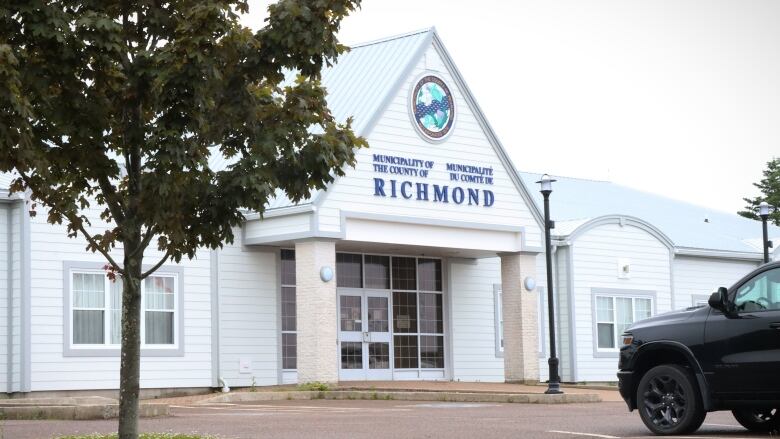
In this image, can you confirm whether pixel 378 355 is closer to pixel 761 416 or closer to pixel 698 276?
pixel 698 276

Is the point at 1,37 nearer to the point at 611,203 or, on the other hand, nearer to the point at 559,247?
the point at 559,247

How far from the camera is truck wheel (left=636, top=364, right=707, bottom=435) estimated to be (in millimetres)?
14133

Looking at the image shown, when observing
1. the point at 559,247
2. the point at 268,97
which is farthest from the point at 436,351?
the point at 268,97

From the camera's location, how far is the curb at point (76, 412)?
18.9 metres

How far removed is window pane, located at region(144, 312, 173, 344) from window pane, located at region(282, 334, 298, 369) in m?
3.20

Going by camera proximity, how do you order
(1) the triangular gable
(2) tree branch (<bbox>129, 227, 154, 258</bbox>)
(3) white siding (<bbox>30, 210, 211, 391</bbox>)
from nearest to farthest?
(2) tree branch (<bbox>129, 227, 154, 258</bbox>), (3) white siding (<bbox>30, 210, 211, 391</bbox>), (1) the triangular gable

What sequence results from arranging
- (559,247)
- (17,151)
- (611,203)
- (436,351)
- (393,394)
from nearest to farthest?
1. (17,151)
2. (393,394)
3. (436,351)
4. (559,247)
5. (611,203)

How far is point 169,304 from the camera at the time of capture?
27672 millimetres

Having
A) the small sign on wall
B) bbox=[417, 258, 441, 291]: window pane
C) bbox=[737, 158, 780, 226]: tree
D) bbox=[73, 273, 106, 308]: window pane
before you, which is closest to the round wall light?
bbox=[73, 273, 106, 308]: window pane

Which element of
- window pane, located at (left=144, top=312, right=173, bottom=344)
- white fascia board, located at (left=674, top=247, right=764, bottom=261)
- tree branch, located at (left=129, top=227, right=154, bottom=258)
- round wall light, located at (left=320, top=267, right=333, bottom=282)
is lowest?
window pane, located at (left=144, top=312, right=173, bottom=344)

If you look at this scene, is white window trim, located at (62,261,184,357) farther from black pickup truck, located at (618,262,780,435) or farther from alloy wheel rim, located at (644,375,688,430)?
alloy wheel rim, located at (644,375,688,430)

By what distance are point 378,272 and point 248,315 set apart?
4.36 metres

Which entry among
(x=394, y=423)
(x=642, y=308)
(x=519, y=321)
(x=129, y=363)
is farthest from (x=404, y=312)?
(x=129, y=363)

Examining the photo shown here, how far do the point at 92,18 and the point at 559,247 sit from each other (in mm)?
25623
